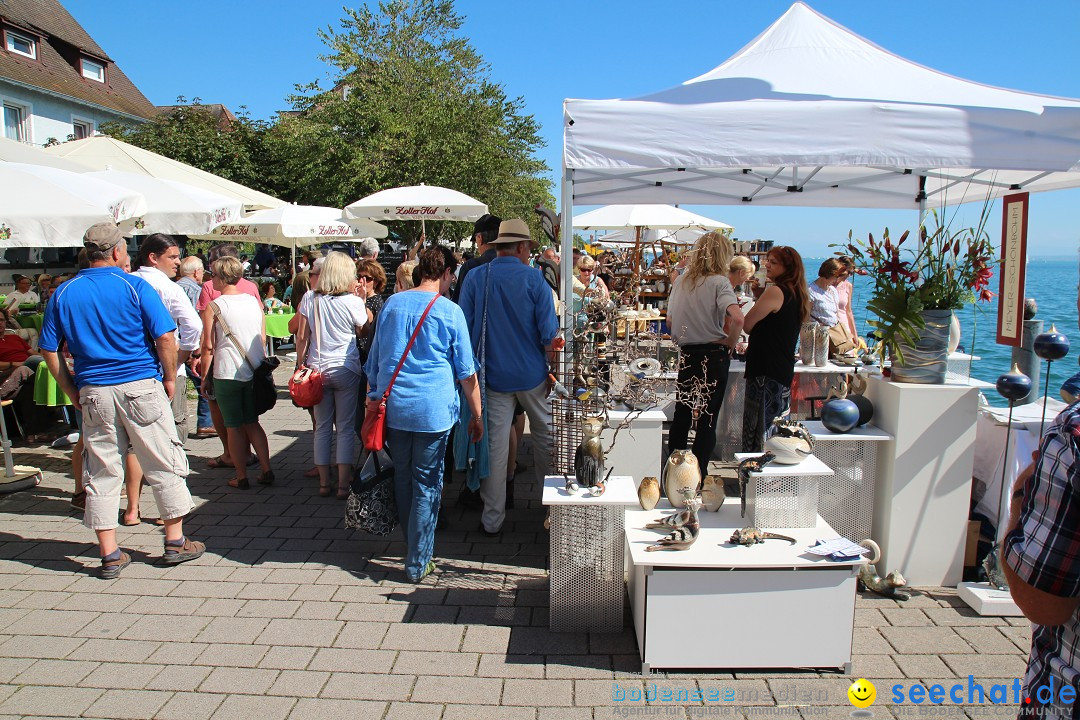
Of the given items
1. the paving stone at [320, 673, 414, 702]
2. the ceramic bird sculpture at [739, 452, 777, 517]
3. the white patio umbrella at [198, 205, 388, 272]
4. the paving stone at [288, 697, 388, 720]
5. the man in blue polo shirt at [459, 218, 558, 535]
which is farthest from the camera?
the white patio umbrella at [198, 205, 388, 272]

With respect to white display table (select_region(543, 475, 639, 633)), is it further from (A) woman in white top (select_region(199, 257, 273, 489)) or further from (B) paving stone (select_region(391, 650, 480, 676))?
(A) woman in white top (select_region(199, 257, 273, 489))

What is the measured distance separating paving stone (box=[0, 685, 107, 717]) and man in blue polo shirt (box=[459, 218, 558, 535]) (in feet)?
7.16

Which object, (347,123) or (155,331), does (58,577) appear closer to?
(155,331)

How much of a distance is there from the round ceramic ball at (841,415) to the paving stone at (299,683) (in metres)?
2.64

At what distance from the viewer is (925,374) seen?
3.65 meters

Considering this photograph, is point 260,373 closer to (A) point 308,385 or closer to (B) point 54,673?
(A) point 308,385

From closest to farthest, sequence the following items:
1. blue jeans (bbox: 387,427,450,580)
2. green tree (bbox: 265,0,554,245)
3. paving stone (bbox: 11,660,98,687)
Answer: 1. paving stone (bbox: 11,660,98,687)
2. blue jeans (bbox: 387,427,450,580)
3. green tree (bbox: 265,0,554,245)

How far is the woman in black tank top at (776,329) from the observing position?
447 cm

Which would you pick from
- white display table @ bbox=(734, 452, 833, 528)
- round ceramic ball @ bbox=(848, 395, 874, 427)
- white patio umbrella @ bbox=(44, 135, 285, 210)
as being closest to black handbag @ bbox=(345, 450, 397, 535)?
white display table @ bbox=(734, 452, 833, 528)

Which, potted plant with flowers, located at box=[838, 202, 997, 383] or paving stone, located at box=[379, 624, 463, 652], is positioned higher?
potted plant with flowers, located at box=[838, 202, 997, 383]

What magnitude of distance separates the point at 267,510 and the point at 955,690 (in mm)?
4072

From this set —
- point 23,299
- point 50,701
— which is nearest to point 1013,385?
point 50,701

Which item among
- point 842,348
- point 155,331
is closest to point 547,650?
point 155,331

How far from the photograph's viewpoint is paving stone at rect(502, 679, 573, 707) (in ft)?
9.00
